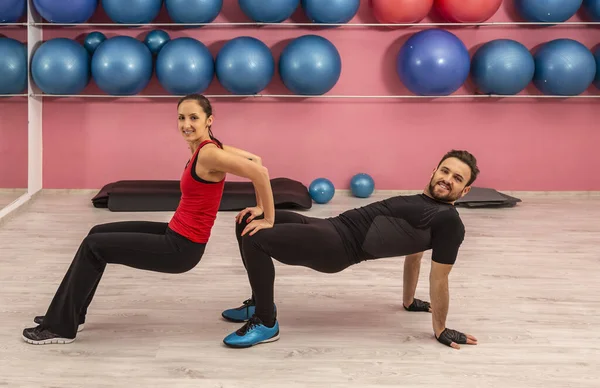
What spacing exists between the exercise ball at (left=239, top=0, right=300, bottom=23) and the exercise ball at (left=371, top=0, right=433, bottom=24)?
0.55 metres

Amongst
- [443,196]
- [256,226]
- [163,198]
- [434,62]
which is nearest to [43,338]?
[256,226]

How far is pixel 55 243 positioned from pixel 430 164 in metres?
2.68

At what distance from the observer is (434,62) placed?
4781 millimetres

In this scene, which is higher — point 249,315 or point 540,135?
point 540,135

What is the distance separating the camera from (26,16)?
16.7 ft

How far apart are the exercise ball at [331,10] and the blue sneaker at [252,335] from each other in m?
2.68

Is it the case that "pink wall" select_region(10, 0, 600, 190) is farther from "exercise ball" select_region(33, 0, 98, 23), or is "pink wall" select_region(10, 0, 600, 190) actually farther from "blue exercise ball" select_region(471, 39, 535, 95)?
"exercise ball" select_region(33, 0, 98, 23)

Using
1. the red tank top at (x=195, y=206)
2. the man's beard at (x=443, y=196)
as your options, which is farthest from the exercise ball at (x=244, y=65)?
the man's beard at (x=443, y=196)

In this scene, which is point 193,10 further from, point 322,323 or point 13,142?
point 322,323

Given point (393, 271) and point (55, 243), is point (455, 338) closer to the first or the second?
point (393, 271)

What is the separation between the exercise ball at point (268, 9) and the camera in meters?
4.74

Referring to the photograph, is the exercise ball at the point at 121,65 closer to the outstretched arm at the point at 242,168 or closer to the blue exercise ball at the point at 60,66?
the blue exercise ball at the point at 60,66

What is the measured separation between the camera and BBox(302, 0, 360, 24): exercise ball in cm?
477

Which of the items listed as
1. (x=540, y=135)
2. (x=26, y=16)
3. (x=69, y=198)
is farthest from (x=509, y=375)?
(x=26, y=16)
